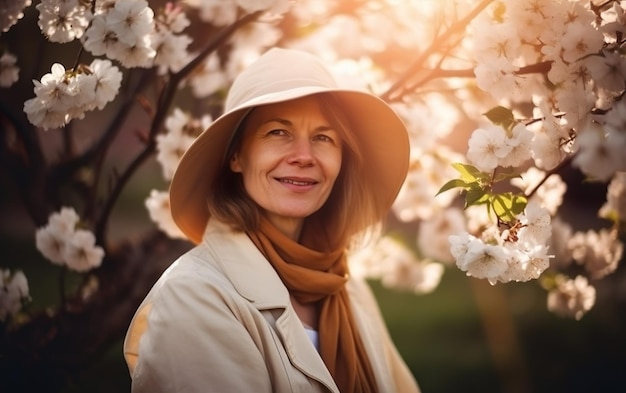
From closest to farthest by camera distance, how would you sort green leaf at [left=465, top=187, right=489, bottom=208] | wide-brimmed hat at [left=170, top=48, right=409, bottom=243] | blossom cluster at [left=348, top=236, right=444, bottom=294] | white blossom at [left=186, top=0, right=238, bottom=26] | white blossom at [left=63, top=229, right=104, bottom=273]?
green leaf at [left=465, top=187, right=489, bottom=208] < wide-brimmed hat at [left=170, top=48, right=409, bottom=243] < white blossom at [left=63, top=229, right=104, bottom=273] < white blossom at [left=186, top=0, right=238, bottom=26] < blossom cluster at [left=348, top=236, right=444, bottom=294]

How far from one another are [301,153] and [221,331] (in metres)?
→ 0.63

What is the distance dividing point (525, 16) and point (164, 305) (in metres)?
1.23

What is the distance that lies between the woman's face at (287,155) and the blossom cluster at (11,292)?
0.87 metres

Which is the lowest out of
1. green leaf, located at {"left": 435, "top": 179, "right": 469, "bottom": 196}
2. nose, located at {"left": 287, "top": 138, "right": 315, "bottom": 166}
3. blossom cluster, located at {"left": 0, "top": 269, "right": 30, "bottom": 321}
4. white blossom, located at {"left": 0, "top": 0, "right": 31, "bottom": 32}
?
blossom cluster, located at {"left": 0, "top": 269, "right": 30, "bottom": 321}

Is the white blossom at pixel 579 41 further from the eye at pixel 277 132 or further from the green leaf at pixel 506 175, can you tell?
the eye at pixel 277 132

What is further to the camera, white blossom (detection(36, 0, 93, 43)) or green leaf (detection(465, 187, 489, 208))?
white blossom (detection(36, 0, 93, 43))

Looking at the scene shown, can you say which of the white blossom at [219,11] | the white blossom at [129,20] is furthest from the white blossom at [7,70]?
the white blossom at [219,11]

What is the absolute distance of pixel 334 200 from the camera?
2.45 meters

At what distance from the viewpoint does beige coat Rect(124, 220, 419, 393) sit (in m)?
Result: 1.66

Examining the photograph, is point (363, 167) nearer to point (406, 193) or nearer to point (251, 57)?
point (406, 193)

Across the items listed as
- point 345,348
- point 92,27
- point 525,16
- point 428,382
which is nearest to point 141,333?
point 345,348

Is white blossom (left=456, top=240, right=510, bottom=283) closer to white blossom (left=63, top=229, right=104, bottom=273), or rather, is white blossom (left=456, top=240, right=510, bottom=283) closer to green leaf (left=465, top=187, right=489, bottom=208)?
green leaf (left=465, top=187, right=489, bottom=208)

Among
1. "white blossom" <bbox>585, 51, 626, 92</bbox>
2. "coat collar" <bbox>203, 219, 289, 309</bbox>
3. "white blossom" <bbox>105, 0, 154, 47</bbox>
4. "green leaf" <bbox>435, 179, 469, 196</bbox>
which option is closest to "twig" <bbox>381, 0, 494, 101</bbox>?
"white blossom" <bbox>585, 51, 626, 92</bbox>

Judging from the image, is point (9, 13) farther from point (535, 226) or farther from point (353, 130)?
point (535, 226)
